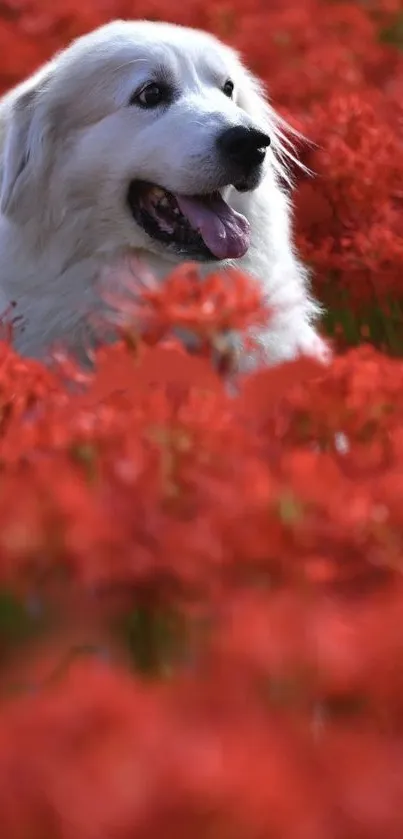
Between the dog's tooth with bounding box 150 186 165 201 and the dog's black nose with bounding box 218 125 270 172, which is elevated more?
the dog's black nose with bounding box 218 125 270 172

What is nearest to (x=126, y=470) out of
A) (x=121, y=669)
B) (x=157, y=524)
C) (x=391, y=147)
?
(x=157, y=524)

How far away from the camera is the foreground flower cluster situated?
748 millimetres

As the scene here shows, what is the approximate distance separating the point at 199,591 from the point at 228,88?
8.04ft

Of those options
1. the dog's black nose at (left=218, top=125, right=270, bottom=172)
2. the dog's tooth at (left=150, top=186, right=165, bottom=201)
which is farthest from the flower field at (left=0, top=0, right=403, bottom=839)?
the dog's tooth at (left=150, top=186, right=165, bottom=201)

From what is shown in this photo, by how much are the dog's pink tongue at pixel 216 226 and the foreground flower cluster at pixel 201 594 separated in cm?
148

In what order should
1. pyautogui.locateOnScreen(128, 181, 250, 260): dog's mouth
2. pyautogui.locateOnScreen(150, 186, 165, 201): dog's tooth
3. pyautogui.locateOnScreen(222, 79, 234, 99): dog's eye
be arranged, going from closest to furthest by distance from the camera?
1. pyautogui.locateOnScreen(128, 181, 250, 260): dog's mouth
2. pyautogui.locateOnScreen(150, 186, 165, 201): dog's tooth
3. pyautogui.locateOnScreen(222, 79, 234, 99): dog's eye

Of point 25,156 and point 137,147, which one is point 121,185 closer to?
point 137,147

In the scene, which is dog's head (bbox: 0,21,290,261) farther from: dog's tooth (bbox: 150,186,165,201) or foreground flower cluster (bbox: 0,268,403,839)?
foreground flower cluster (bbox: 0,268,403,839)

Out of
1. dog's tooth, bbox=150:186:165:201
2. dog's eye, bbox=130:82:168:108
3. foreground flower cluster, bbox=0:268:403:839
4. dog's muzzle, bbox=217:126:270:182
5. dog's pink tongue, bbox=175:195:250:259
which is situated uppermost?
foreground flower cluster, bbox=0:268:403:839

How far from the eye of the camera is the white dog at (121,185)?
302 cm

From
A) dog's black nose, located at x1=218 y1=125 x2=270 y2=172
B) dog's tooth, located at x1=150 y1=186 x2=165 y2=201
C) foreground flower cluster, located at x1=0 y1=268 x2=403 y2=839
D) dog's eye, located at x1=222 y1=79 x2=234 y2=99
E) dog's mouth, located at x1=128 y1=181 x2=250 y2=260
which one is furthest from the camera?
dog's eye, located at x1=222 y1=79 x2=234 y2=99

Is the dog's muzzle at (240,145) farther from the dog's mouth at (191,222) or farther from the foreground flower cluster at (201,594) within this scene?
the foreground flower cluster at (201,594)

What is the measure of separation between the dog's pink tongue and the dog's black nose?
0.52 ft

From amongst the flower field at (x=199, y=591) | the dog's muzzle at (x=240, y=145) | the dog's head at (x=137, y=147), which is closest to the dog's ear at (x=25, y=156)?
the dog's head at (x=137, y=147)
